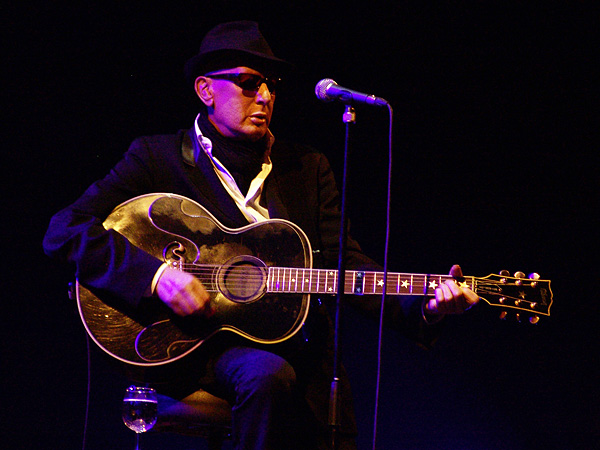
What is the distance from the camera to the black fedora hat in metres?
2.85

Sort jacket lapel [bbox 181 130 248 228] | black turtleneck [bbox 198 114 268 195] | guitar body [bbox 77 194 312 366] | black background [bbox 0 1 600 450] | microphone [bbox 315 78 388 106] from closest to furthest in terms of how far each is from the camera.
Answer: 1. microphone [bbox 315 78 388 106]
2. guitar body [bbox 77 194 312 366]
3. jacket lapel [bbox 181 130 248 228]
4. black turtleneck [bbox 198 114 268 195]
5. black background [bbox 0 1 600 450]

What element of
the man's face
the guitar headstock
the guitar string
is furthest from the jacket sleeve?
the guitar headstock

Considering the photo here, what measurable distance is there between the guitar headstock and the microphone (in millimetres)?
923

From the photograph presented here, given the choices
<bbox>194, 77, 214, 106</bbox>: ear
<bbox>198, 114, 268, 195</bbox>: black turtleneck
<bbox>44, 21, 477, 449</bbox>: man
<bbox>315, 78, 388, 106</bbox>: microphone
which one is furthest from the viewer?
<bbox>194, 77, 214, 106</bbox>: ear

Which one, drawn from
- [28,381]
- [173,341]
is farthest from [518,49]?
[28,381]

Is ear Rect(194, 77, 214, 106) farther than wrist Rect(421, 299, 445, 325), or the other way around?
ear Rect(194, 77, 214, 106)

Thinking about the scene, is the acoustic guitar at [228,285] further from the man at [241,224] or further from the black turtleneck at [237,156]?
the black turtleneck at [237,156]

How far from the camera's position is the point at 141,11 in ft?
12.1

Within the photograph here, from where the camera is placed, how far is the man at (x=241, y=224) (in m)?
2.27

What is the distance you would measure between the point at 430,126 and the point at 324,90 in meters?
2.01

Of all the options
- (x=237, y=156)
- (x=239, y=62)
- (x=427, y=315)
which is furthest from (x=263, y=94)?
(x=427, y=315)

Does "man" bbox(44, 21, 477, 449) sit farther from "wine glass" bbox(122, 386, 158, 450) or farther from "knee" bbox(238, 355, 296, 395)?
"wine glass" bbox(122, 386, 158, 450)

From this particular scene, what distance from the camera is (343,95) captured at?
6.95 ft

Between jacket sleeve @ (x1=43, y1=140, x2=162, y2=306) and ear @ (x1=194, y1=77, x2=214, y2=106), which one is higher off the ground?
ear @ (x1=194, y1=77, x2=214, y2=106)
